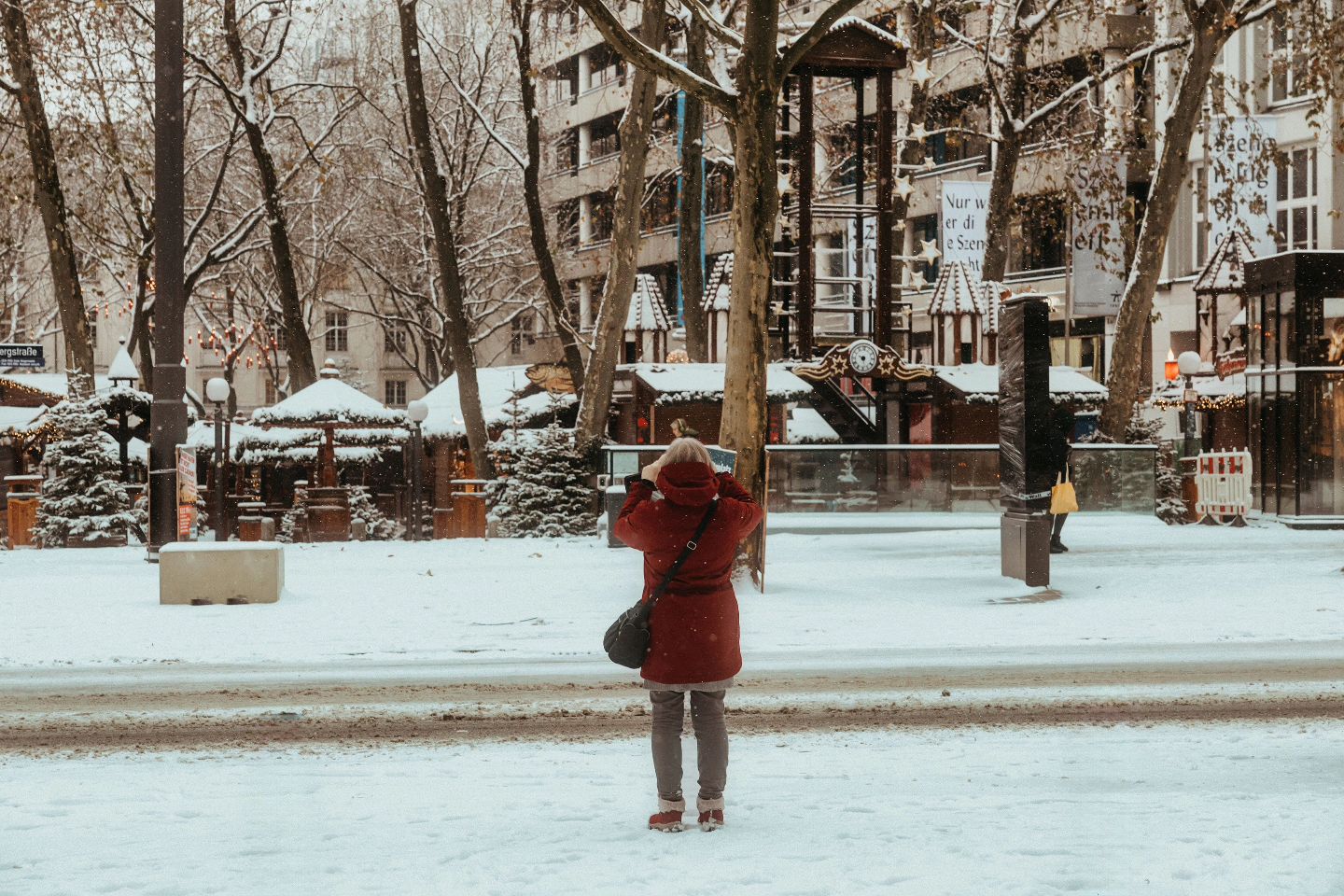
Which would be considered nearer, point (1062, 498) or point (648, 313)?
point (1062, 498)

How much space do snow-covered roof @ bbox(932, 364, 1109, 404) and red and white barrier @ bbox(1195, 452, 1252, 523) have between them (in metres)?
2.72

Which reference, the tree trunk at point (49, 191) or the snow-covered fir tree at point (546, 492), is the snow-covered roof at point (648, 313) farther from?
the tree trunk at point (49, 191)

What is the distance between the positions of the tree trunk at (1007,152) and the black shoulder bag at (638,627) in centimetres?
2283

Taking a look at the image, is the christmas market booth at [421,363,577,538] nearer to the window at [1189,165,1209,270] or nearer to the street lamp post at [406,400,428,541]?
the street lamp post at [406,400,428,541]

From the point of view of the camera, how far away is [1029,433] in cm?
1582

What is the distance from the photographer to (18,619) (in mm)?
14023

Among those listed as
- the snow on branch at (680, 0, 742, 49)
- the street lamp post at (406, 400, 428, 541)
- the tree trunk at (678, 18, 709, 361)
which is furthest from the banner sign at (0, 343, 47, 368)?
the snow on branch at (680, 0, 742, 49)

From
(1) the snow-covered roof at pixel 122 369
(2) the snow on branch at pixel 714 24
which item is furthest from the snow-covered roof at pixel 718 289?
(2) the snow on branch at pixel 714 24

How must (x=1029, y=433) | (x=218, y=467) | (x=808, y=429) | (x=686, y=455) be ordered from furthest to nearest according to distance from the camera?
(x=808, y=429) < (x=218, y=467) < (x=1029, y=433) < (x=686, y=455)

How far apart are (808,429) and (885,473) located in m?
3.41

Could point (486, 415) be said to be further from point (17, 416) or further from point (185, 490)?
point (185, 490)

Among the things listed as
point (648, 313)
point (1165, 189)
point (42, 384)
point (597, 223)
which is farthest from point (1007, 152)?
point (597, 223)

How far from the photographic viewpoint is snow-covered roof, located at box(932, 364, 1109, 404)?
90.6ft

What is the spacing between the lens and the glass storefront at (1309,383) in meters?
24.0
